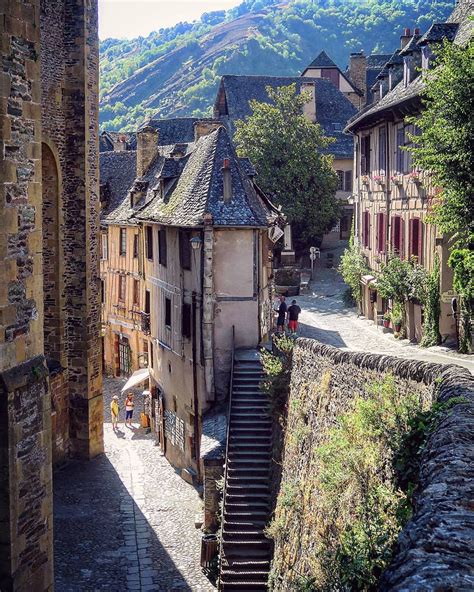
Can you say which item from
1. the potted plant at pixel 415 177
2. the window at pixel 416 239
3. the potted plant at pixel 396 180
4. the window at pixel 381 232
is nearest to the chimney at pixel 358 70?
the window at pixel 381 232

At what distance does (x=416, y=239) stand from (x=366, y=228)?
8751 millimetres

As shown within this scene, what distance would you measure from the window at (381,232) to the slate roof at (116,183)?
1145cm

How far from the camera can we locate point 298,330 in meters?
28.5

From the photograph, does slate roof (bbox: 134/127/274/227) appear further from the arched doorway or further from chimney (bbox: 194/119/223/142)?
chimney (bbox: 194/119/223/142)

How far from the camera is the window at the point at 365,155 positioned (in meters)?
36.2

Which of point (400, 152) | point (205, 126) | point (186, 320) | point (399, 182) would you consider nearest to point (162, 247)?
point (186, 320)

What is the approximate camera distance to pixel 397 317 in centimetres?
2850

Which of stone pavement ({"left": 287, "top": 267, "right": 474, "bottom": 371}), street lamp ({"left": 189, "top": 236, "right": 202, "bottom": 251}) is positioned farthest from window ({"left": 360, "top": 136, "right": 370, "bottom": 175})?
street lamp ({"left": 189, "top": 236, "right": 202, "bottom": 251})

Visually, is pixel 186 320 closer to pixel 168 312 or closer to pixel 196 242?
pixel 168 312

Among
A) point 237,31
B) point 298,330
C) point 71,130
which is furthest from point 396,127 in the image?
point 237,31

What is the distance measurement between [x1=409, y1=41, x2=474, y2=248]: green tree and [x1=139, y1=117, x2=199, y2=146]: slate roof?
141 feet

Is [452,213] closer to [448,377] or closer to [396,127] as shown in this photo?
[448,377]

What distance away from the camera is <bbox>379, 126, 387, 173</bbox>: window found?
3266 centimetres

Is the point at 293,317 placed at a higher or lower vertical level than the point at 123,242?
lower
